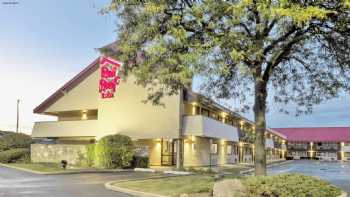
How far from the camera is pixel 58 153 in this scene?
38812 millimetres

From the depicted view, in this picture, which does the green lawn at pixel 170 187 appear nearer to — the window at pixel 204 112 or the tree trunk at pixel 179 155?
the tree trunk at pixel 179 155

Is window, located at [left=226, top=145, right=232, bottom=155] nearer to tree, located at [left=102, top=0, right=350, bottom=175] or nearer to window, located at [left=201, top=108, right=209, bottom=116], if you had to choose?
window, located at [left=201, top=108, right=209, bottom=116]

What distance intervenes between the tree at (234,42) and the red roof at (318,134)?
3388 inches

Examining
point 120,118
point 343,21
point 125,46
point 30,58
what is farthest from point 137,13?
point 120,118

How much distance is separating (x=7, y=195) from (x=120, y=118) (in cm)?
2345

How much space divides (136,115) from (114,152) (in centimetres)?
652

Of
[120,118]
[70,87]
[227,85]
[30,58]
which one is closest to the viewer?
[227,85]

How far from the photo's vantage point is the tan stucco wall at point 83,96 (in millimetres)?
41938

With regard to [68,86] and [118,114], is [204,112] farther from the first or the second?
[68,86]

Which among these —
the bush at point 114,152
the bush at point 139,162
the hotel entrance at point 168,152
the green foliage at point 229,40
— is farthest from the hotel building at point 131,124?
the green foliage at point 229,40

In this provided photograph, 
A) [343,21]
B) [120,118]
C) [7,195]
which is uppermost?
[343,21]

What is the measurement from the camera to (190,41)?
16.4m

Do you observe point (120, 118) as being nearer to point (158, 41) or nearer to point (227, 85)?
point (227, 85)

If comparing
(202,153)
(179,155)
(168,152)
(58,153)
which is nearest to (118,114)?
(168,152)
